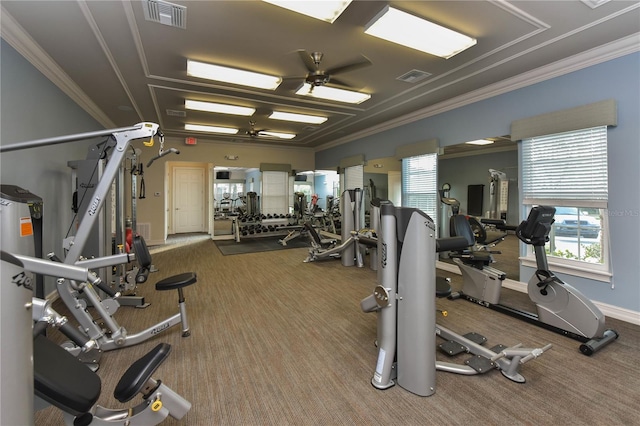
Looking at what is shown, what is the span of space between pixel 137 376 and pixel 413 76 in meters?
3.98

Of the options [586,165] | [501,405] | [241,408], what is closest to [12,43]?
[241,408]

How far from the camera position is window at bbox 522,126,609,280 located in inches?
118

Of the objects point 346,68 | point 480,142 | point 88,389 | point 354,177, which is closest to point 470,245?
point 480,142

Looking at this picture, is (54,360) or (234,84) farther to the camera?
(234,84)

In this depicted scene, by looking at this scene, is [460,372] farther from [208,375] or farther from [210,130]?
[210,130]

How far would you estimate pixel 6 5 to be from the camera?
2240 mm

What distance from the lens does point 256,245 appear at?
7105mm

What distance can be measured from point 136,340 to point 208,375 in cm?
80

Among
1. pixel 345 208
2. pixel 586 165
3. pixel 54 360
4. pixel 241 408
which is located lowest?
pixel 241 408

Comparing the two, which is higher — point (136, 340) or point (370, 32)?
point (370, 32)

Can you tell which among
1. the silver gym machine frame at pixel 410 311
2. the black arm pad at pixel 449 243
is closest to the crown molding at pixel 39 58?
the silver gym machine frame at pixel 410 311

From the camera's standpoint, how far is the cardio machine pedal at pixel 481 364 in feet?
6.52

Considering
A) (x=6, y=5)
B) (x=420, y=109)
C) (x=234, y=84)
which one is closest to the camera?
(x=6, y=5)

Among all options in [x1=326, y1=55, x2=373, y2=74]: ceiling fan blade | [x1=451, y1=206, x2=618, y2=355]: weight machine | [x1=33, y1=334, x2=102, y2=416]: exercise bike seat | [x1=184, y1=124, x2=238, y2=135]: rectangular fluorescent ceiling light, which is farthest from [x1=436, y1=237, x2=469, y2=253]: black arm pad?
[x1=184, y1=124, x2=238, y2=135]: rectangular fluorescent ceiling light
